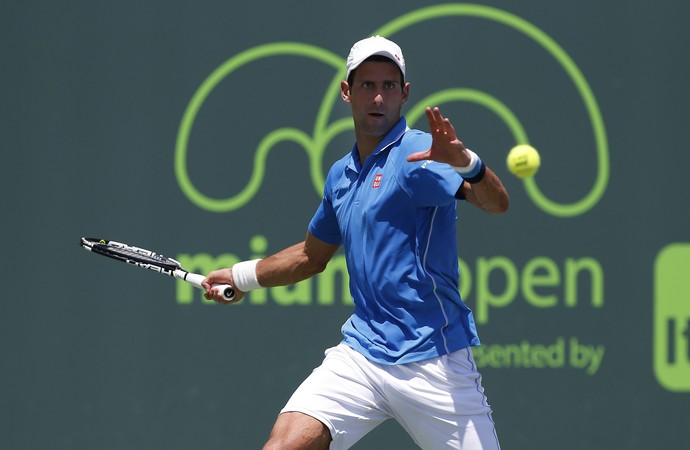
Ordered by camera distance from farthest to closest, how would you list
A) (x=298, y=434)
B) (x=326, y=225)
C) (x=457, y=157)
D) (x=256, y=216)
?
1. (x=256, y=216)
2. (x=326, y=225)
3. (x=298, y=434)
4. (x=457, y=157)

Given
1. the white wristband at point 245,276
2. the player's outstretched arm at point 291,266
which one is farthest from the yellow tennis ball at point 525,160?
the white wristband at point 245,276

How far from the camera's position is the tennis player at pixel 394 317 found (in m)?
3.85

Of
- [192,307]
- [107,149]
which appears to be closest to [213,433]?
[192,307]

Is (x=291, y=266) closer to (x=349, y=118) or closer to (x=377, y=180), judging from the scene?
(x=377, y=180)

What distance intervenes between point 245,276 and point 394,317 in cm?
79

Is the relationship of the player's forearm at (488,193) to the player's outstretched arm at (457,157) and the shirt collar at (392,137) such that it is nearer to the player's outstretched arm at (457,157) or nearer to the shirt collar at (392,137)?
the player's outstretched arm at (457,157)

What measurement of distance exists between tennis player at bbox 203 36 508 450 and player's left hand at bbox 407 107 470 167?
239 mm

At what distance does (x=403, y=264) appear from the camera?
152 inches

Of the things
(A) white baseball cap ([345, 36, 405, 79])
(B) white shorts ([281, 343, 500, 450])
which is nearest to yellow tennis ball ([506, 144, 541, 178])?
(A) white baseball cap ([345, 36, 405, 79])

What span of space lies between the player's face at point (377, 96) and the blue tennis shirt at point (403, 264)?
0.07 meters

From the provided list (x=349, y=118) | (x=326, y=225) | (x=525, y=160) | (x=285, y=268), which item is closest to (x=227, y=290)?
(x=285, y=268)

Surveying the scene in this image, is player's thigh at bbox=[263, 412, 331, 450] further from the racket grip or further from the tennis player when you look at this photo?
the racket grip

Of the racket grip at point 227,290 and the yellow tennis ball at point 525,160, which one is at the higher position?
the yellow tennis ball at point 525,160

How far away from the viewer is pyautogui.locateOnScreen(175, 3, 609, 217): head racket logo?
591 centimetres
